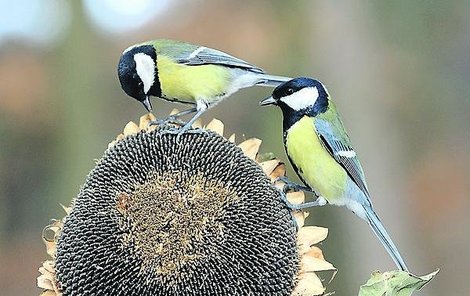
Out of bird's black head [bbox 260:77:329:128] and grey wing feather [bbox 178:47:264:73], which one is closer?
bird's black head [bbox 260:77:329:128]

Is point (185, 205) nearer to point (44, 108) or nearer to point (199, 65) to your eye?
point (199, 65)

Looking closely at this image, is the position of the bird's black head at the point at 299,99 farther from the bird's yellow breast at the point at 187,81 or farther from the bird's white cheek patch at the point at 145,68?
the bird's white cheek patch at the point at 145,68

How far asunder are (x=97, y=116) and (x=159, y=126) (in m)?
6.31

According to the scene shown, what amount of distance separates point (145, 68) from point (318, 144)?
739mm

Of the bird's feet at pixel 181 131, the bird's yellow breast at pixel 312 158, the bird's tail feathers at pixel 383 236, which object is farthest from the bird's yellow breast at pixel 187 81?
the bird's tail feathers at pixel 383 236

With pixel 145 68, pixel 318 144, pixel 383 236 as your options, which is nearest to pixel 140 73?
pixel 145 68

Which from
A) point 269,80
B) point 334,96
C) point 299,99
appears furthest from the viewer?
point 334,96

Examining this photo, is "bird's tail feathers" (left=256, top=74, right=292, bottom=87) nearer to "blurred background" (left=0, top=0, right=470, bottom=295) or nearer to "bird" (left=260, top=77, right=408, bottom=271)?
"bird" (left=260, top=77, right=408, bottom=271)

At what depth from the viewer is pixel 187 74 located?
3.19m

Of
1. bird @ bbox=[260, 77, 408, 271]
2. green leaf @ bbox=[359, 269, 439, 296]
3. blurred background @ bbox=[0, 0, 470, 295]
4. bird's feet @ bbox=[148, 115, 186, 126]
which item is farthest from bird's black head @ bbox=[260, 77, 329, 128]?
blurred background @ bbox=[0, 0, 470, 295]

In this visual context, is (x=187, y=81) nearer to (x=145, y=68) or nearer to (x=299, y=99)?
(x=145, y=68)

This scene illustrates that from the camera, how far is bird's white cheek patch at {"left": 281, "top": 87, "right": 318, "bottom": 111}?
306cm

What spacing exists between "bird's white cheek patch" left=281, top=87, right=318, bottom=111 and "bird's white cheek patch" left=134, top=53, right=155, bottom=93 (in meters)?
0.53

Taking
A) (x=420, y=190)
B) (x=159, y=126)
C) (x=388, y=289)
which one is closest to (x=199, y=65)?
(x=159, y=126)
